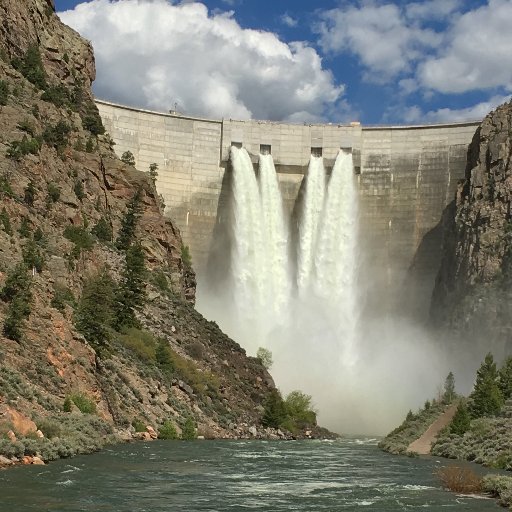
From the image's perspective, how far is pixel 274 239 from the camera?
303ft

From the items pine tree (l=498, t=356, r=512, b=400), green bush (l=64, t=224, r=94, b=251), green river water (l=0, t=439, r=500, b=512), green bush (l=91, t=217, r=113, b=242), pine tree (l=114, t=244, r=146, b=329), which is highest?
green bush (l=91, t=217, r=113, b=242)

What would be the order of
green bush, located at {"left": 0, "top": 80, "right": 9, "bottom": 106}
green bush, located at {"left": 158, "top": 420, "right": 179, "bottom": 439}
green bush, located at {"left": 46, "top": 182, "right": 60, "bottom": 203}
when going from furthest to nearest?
green bush, located at {"left": 0, "top": 80, "right": 9, "bottom": 106} → green bush, located at {"left": 46, "top": 182, "right": 60, "bottom": 203} → green bush, located at {"left": 158, "top": 420, "right": 179, "bottom": 439}

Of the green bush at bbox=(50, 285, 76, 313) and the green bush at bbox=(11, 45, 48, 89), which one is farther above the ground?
the green bush at bbox=(11, 45, 48, 89)

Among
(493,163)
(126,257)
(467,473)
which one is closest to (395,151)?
(493,163)

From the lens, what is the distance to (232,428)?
57.7 m

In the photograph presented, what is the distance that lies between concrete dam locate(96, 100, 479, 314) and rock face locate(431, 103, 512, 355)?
197cm

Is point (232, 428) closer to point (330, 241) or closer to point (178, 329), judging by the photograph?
point (178, 329)

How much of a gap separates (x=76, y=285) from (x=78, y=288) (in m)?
0.26

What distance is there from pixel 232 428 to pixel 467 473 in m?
29.7

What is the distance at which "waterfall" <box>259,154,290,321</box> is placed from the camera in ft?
301

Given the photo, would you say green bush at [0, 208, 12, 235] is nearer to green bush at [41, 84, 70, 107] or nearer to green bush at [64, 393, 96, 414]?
green bush at [64, 393, 96, 414]

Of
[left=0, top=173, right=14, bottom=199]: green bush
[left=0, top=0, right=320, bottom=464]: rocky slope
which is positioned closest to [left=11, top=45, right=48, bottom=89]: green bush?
[left=0, top=0, right=320, bottom=464]: rocky slope

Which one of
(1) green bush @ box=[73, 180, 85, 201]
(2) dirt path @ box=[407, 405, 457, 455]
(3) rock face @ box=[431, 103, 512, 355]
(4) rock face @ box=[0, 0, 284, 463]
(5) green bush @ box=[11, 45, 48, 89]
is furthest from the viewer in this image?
(3) rock face @ box=[431, 103, 512, 355]

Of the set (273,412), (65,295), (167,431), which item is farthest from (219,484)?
(273,412)
